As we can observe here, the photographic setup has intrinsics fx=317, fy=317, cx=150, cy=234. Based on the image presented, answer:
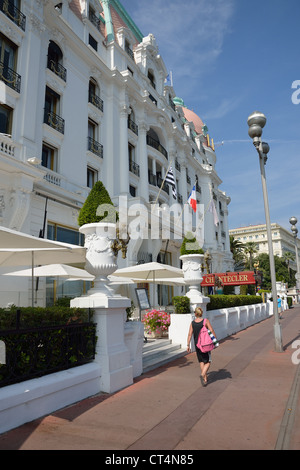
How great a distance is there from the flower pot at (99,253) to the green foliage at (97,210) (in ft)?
0.64

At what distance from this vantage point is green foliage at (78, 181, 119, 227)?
6.98 meters

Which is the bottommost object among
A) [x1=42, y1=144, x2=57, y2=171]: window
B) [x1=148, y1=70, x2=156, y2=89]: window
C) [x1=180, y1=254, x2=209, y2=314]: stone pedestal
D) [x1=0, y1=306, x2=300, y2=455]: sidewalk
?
[x1=0, y1=306, x2=300, y2=455]: sidewalk

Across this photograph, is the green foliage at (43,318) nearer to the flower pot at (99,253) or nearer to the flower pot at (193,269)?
the flower pot at (99,253)

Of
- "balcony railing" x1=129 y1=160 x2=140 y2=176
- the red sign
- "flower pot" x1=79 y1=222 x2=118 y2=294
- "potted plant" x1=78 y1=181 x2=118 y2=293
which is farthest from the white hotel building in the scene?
"flower pot" x1=79 y1=222 x2=118 y2=294

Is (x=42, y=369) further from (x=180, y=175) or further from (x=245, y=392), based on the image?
(x=180, y=175)

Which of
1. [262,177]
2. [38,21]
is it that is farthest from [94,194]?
[38,21]

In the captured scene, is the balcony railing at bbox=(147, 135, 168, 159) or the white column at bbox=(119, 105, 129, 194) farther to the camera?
the balcony railing at bbox=(147, 135, 168, 159)

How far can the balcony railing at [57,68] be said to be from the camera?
54.8 ft

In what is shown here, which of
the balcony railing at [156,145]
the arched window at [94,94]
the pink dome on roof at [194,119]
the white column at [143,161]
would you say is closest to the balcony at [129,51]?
the white column at [143,161]

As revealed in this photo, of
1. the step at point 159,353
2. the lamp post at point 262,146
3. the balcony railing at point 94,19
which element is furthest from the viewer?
the balcony railing at point 94,19

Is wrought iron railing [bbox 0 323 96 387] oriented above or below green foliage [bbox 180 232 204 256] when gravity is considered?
below

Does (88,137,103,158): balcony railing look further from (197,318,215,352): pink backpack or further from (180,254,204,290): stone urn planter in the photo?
(197,318,215,352): pink backpack

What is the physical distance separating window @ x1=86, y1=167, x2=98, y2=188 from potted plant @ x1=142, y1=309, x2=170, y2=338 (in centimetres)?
971
